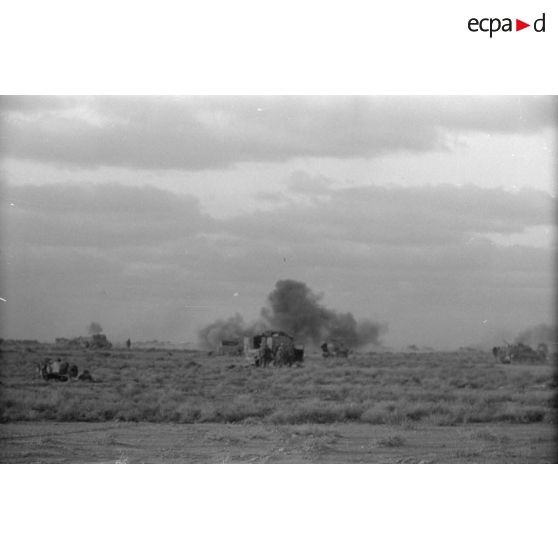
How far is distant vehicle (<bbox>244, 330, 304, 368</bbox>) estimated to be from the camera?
49.7ft

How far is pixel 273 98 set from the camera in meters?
12.9

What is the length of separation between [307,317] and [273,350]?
5.50 ft

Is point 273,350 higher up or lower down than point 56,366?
higher up

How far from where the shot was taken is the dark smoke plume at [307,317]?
13812 millimetres

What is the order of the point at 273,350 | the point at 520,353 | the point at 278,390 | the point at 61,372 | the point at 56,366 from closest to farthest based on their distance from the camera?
the point at 520,353 < the point at 278,390 < the point at 56,366 < the point at 61,372 < the point at 273,350

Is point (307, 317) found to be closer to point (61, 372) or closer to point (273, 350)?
point (273, 350)

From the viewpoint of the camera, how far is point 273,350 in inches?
621

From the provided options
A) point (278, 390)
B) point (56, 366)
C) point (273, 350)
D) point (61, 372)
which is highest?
point (273, 350)

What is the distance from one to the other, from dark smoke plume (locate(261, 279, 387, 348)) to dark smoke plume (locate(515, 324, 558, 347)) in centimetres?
238

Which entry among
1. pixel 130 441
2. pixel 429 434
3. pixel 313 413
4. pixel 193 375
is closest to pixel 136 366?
pixel 193 375

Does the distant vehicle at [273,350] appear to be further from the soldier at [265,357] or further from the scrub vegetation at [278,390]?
the scrub vegetation at [278,390]

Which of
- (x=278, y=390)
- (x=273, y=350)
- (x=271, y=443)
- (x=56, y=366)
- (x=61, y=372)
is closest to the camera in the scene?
(x=271, y=443)

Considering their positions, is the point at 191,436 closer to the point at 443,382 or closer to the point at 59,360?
the point at 59,360

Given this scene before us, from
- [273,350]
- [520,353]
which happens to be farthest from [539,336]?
[273,350]
